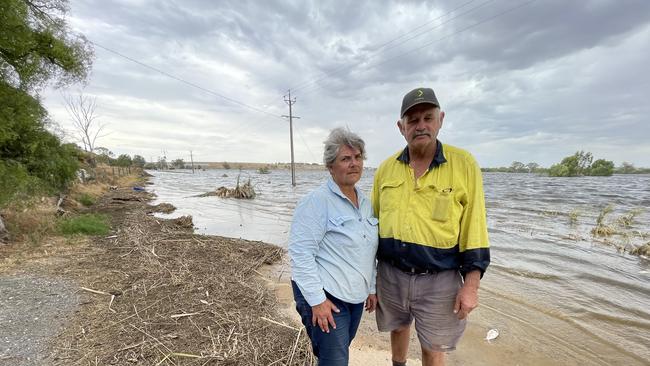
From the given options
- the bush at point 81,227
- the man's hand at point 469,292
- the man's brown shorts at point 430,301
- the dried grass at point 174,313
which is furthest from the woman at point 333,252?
the bush at point 81,227

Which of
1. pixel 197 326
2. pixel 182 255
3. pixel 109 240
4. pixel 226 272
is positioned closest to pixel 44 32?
pixel 109 240

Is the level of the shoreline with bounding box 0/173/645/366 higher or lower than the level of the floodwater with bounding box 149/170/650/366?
higher

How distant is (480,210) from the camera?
203 cm

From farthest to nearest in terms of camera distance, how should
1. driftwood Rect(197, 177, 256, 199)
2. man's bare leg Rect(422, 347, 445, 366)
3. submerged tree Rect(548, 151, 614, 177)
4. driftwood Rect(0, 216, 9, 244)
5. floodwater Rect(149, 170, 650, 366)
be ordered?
submerged tree Rect(548, 151, 614, 177) → driftwood Rect(197, 177, 256, 199) → driftwood Rect(0, 216, 9, 244) → floodwater Rect(149, 170, 650, 366) → man's bare leg Rect(422, 347, 445, 366)

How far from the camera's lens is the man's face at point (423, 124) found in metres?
2.13

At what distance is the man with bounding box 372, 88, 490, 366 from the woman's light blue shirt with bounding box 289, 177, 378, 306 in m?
0.31

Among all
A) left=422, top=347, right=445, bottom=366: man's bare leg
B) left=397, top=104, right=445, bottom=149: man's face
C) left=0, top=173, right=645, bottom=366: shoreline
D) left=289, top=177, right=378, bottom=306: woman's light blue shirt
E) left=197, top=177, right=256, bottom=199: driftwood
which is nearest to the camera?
left=289, top=177, right=378, bottom=306: woman's light blue shirt

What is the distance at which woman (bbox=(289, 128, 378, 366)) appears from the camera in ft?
6.06

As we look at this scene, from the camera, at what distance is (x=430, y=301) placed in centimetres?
221

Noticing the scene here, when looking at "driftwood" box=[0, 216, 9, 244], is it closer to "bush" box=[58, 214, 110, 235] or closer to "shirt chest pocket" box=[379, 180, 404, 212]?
"bush" box=[58, 214, 110, 235]

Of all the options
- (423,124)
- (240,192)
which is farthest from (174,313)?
(240,192)

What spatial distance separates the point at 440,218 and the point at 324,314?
3.12ft

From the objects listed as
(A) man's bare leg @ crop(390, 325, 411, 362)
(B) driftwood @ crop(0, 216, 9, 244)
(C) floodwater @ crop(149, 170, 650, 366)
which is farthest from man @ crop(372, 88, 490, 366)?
(B) driftwood @ crop(0, 216, 9, 244)

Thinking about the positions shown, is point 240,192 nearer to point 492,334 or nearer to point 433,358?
point 492,334
